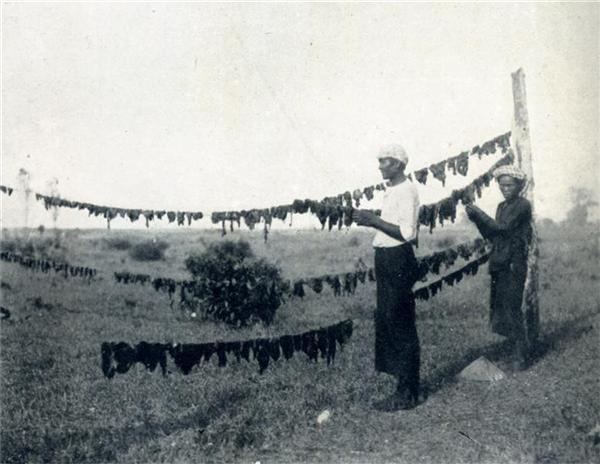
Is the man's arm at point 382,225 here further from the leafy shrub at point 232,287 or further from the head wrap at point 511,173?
the leafy shrub at point 232,287

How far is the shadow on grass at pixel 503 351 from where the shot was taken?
6.95m

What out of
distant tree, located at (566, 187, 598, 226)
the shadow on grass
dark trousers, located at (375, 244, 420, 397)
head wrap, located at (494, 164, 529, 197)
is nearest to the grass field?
the shadow on grass

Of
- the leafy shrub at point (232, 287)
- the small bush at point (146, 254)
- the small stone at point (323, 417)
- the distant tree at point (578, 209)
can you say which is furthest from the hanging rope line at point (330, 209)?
the distant tree at point (578, 209)

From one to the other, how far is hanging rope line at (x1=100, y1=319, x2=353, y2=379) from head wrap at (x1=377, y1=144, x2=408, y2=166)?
166cm

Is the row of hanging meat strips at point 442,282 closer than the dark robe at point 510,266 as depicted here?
No

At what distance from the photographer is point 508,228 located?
661 centimetres

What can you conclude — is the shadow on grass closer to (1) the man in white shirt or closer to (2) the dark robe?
(2) the dark robe

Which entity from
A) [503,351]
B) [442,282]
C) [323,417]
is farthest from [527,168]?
[323,417]

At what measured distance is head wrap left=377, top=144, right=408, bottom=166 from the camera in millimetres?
5328

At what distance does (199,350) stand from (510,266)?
4.23 metres

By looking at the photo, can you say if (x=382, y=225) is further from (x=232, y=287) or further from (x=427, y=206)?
(x=232, y=287)

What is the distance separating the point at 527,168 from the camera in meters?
7.28

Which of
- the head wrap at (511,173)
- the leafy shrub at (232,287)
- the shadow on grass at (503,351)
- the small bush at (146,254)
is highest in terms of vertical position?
the head wrap at (511,173)

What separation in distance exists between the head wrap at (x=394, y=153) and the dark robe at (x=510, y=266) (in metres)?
1.93
